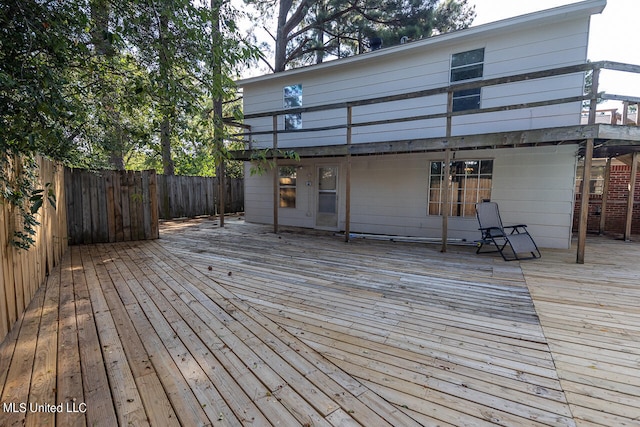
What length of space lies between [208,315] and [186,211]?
9.67 metres

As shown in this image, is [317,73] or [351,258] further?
[317,73]

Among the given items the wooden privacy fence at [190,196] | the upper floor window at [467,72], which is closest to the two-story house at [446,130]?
the upper floor window at [467,72]

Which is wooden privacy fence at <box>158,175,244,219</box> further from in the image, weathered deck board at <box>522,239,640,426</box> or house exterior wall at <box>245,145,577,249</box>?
weathered deck board at <box>522,239,640,426</box>

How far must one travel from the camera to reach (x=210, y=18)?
8.21 feet

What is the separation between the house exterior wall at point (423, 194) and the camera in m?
5.88

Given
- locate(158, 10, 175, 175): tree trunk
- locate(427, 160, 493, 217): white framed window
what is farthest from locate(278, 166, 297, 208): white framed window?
locate(158, 10, 175, 175): tree trunk

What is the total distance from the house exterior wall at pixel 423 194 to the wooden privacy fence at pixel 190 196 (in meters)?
3.44

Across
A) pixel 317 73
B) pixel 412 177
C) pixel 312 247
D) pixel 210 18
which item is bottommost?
pixel 312 247

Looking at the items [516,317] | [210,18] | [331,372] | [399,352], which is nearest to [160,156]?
[210,18]

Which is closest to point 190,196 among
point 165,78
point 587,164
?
point 165,78

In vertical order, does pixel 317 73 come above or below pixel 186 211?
above

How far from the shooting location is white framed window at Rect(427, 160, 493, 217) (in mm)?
6527

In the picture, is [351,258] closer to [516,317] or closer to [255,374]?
[516,317]

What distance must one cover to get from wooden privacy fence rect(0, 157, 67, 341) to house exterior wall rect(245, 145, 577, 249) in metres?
5.60
